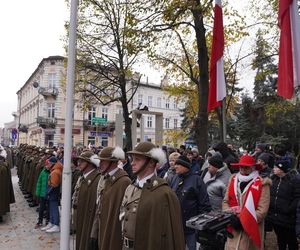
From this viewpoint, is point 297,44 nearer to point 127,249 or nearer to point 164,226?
Result: point 164,226

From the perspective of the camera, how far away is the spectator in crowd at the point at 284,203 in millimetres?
5988

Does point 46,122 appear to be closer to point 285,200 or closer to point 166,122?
point 166,122

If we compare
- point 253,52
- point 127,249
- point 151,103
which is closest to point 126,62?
point 253,52

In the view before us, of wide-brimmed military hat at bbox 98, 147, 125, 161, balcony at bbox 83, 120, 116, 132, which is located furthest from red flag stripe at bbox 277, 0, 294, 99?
balcony at bbox 83, 120, 116, 132

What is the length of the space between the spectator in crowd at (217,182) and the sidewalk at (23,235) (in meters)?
3.63

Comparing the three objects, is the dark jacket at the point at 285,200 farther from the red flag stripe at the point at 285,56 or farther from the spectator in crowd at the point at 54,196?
the spectator in crowd at the point at 54,196

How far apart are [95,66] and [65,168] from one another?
16775mm

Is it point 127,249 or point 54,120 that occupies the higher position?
point 54,120

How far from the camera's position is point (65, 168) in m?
4.85

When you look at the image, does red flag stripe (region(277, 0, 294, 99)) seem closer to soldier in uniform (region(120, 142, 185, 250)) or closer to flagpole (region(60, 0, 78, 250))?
soldier in uniform (region(120, 142, 185, 250))

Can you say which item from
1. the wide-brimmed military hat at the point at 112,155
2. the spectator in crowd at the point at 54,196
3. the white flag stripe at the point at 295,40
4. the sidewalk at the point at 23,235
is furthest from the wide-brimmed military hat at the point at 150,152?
the spectator in crowd at the point at 54,196

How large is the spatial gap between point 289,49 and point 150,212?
123 inches

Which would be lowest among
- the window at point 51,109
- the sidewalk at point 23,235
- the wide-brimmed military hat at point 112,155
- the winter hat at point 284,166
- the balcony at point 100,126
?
the sidewalk at point 23,235

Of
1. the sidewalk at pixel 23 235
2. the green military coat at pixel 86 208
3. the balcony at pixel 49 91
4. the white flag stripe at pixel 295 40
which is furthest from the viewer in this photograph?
the balcony at pixel 49 91
